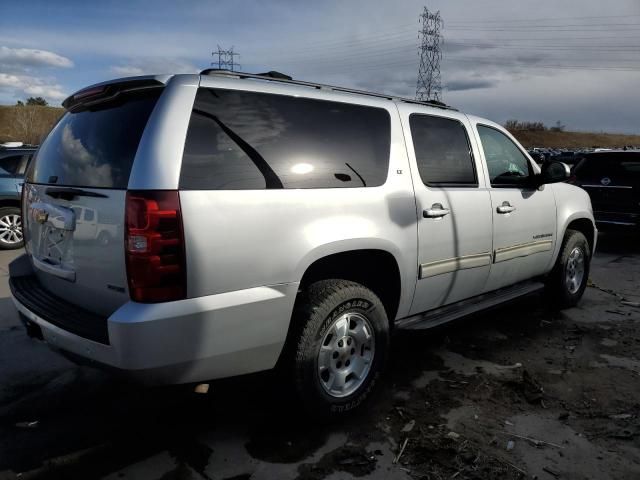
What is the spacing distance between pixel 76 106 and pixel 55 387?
6.25ft

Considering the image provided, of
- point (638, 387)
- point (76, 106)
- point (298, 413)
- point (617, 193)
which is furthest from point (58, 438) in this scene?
point (617, 193)

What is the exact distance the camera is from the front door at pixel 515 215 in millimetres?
4125

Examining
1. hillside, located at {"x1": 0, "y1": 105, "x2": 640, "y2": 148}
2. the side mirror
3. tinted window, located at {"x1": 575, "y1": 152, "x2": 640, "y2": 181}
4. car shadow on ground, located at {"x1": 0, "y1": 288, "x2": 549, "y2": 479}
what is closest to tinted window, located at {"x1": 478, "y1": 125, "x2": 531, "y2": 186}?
the side mirror

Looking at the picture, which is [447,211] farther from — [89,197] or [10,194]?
[10,194]

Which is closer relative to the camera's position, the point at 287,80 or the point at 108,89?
the point at 108,89

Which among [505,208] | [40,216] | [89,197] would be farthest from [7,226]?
[505,208]

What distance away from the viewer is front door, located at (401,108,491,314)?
3.45 meters

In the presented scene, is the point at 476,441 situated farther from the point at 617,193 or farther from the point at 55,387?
the point at 617,193

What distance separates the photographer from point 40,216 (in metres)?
2.88

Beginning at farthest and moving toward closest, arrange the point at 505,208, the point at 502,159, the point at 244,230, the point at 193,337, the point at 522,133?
the point at 522,133, the point at 502,159, the point at 505,208, the point at 244,230, the point at 193,337

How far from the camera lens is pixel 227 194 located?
2.41 m

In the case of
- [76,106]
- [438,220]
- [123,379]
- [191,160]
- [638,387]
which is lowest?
[638,387]

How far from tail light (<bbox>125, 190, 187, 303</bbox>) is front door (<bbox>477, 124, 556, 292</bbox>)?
2633 millimetres

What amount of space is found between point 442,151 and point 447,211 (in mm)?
Result: 489
